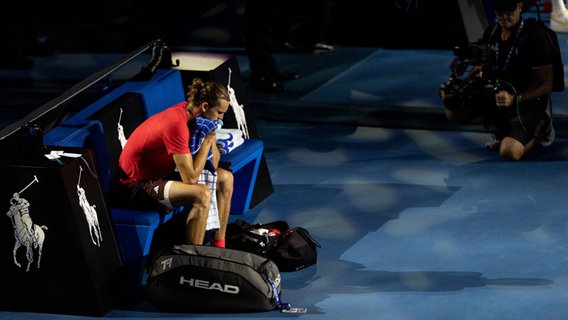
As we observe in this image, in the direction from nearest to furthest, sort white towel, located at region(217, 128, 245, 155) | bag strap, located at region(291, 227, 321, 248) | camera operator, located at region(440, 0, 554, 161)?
1. bag strap, located at region(291, 227, 321, 248)
2. white towel, located at region(217, 128, 245, 155)
3. camera operator, located at region(440, 0, 554, 161)

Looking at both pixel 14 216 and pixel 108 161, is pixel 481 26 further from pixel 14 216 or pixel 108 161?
pixel 14 216

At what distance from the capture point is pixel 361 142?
9.56 meters

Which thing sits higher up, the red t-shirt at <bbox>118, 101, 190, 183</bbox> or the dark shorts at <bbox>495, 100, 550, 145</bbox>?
the red t-shirt at <bbox>118, 101, 190, 183</bbox>

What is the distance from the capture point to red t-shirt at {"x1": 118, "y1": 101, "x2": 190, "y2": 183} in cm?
666

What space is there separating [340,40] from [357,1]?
478 millimetres

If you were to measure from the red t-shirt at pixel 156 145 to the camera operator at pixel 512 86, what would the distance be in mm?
2815

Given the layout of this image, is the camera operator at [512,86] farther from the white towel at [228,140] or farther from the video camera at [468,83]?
the white towel at [228,140]

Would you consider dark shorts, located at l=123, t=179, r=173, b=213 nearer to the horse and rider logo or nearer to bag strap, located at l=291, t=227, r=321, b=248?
the horse and rider logo

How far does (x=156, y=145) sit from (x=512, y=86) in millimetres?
3171

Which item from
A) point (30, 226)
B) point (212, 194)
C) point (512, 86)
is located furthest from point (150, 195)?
point (512, 86)

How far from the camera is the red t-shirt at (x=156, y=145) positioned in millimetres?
6660

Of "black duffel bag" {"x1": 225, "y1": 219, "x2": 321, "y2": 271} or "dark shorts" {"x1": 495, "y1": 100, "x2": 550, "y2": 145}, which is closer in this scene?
"black duffel bag" {"x1": 225, "y1": 219, "x2": 321, "y2": 271}

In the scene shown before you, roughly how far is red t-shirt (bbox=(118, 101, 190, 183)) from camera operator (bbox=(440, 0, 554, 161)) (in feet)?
9.24

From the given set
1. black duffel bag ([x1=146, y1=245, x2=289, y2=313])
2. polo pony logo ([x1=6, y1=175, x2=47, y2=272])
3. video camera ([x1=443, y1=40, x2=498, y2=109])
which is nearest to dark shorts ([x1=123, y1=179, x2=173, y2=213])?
black duffel bag ([x1=146, y1=245, x2=289, y2=313])
